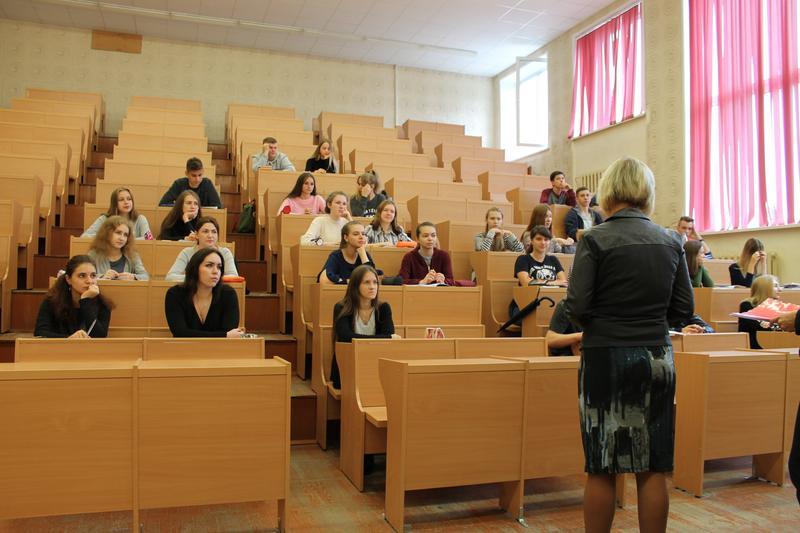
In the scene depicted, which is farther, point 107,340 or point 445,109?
point 445,109

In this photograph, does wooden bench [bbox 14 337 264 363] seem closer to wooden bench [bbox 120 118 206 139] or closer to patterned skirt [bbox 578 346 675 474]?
patterned skirt [bbox 578 346 675 474]

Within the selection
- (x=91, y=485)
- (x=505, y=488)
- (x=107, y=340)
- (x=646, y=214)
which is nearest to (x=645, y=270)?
(x=646, y=214)

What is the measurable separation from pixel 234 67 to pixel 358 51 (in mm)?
1602

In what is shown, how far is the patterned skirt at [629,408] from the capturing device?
1.61m

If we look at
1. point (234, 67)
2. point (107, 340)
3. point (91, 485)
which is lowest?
point (91, 485)

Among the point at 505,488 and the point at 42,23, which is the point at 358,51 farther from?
the point at 505,488

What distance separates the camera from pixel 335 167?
236 inches

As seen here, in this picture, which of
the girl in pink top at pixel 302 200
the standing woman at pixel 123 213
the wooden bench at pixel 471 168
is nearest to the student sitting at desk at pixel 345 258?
the girl in pink top at pixel 302 200

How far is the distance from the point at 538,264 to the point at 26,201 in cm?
328

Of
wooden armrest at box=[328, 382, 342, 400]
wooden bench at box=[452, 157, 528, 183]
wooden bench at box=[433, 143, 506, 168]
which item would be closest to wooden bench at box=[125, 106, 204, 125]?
wooden bench at box=[433, 143, 506, 168]

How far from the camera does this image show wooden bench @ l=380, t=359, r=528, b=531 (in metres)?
2.18

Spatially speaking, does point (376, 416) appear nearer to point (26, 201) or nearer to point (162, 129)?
point (26, 201)

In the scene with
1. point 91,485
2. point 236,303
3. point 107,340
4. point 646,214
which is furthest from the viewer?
point 236,303

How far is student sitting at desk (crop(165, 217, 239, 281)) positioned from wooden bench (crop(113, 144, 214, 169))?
7.29 feet
